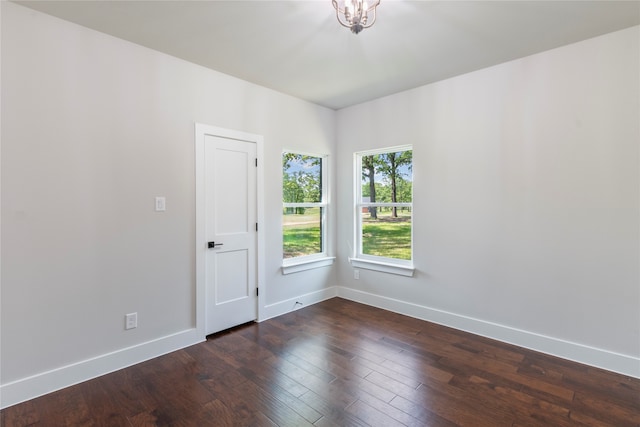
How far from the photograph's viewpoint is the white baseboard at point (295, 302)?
340 centimetres

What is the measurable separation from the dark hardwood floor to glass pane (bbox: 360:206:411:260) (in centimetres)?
111

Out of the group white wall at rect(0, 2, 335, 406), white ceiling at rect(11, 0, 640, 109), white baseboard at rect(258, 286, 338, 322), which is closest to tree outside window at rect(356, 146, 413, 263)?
white baseboard at rect(258, 286, 338, 322)

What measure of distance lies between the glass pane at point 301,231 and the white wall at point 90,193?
1218mm

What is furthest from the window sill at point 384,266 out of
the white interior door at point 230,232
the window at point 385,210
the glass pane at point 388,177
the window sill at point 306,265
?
the white interior door at point 230,232

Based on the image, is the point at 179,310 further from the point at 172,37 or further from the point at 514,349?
the point at 514,349

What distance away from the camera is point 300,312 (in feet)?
11.8

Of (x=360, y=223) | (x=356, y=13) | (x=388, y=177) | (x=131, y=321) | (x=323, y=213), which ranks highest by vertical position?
(x=356, y=13)

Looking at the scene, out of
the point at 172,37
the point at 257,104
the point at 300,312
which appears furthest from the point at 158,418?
the point at 257,104

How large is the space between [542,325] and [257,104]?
3.47m

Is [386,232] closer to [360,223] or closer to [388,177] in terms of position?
[360,223]

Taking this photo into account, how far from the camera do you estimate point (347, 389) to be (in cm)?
208

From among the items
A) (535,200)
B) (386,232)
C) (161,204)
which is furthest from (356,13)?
(386,232)

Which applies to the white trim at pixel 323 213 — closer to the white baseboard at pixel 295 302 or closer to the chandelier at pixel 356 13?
the white baseboard at pixel 295 302

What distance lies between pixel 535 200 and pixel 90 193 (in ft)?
11.9
